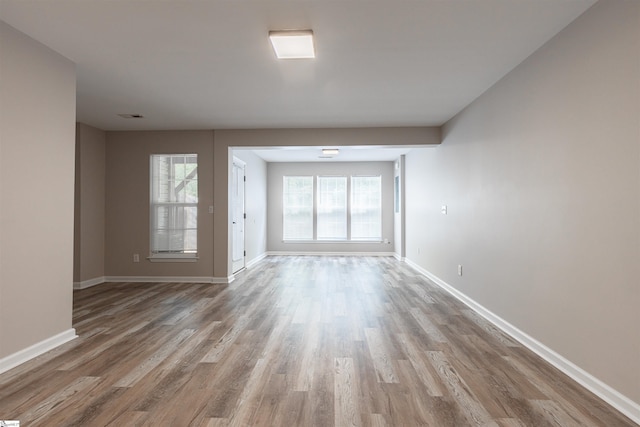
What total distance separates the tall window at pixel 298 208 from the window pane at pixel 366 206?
115 centimetres

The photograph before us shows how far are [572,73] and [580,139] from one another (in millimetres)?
476

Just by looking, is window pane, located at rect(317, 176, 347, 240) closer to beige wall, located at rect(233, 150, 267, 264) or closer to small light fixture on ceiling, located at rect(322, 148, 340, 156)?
beige wall, located at rect(233, 150, 267, 264)

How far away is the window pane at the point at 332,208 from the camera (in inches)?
371

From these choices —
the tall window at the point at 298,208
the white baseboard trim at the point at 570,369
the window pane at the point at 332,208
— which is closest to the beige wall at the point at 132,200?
the tall window at the point at 298,208

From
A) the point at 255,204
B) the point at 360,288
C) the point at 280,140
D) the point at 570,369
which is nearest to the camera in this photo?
the point at 570,369

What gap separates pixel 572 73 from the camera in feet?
8.00

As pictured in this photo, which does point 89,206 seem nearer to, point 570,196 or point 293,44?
point 293,44

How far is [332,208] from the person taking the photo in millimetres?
9469

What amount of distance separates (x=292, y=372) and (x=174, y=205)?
423 centimetres

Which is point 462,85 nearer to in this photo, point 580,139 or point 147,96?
point 580,139

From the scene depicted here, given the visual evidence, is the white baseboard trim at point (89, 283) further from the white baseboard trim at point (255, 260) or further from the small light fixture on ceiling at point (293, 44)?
the small light fixture on ceiling at point (293, 44)

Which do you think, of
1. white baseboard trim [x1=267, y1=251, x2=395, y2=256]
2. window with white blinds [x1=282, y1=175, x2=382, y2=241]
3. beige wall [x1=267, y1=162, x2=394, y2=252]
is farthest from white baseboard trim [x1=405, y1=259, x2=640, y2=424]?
window with white blinds [x1=282, y1=175, x2=382, y2=241]

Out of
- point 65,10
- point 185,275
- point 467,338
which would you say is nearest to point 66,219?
point 65,10

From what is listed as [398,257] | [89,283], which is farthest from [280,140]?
[398,257]
